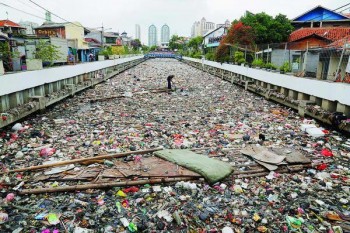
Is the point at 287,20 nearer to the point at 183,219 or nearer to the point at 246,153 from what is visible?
the point at 246,153

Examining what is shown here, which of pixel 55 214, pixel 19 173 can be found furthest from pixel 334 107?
pixel 19 173

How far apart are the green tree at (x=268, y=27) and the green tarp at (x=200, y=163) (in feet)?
66.7

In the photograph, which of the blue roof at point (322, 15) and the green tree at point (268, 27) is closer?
the green tree at point (268, 27)

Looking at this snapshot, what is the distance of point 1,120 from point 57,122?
127 centimetres

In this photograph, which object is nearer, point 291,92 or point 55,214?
point 55,214

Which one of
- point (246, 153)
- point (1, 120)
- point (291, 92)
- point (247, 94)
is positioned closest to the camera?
point (246, 153)

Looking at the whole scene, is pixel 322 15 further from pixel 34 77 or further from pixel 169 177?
pixel 169 177

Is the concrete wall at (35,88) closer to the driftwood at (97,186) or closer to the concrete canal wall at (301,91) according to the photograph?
the driftwood at (97,186)

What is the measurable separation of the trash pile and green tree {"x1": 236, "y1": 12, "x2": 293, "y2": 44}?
58.8ft

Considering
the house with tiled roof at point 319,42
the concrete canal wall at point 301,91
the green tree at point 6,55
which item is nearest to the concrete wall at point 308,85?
the concrete canal wall at point 301,91

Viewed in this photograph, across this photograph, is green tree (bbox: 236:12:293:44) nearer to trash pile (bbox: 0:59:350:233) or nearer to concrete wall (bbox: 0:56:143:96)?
concrete wall (bbox: 0:56:143:96)

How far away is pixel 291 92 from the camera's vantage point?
28.0 ft

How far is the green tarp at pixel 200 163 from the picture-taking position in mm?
3631

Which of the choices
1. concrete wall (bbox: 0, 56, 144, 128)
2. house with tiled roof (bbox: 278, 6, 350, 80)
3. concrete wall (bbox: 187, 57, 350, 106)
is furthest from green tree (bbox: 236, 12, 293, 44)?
concrete wall (bbox: 0, 56, 144, 128)
